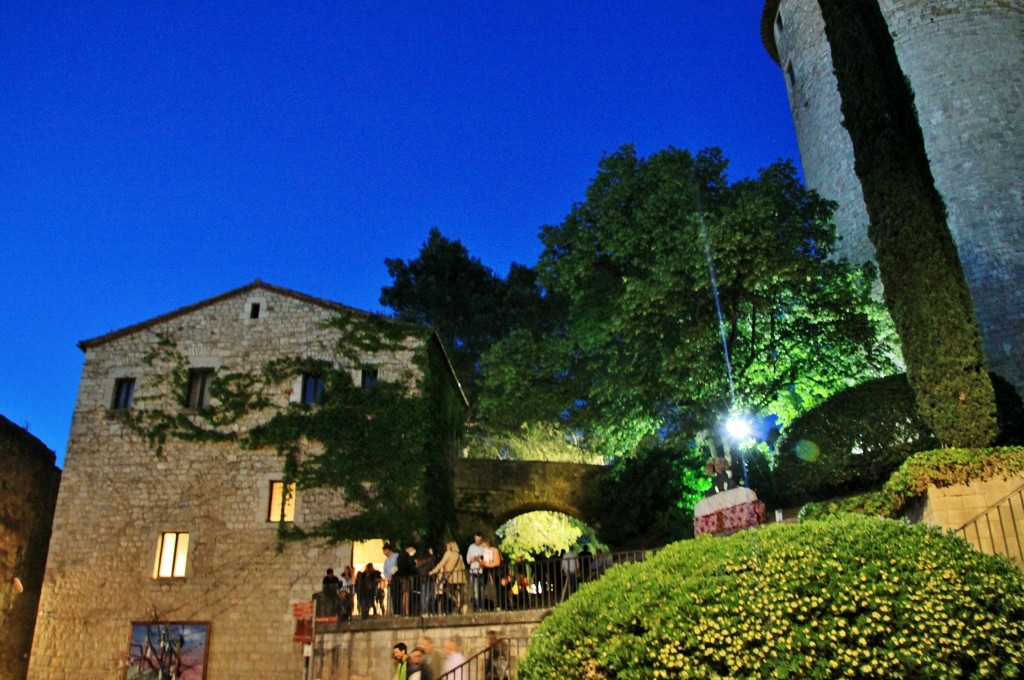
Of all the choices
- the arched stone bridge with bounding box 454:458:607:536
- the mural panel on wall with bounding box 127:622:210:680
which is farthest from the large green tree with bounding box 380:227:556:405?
the mural panel on wall with bounding box 127:622:210:680

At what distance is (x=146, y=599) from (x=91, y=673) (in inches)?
73.3

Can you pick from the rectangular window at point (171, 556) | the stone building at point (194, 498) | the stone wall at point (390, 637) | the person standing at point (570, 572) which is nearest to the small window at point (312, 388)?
the stone building at point (194, 498)

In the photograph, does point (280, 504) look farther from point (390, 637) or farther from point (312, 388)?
point (390, 637)

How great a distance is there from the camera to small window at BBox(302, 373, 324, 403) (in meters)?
19.5

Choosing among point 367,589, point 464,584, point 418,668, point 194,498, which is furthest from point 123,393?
point 418,668

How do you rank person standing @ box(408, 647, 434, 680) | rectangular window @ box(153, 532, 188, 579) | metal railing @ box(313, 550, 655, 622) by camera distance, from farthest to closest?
rectangular window @ box(153, 532, 188, 579) → metal railing @ box(313, 550, 655, 622) → person standing @ box(408, 647, 434, 680)

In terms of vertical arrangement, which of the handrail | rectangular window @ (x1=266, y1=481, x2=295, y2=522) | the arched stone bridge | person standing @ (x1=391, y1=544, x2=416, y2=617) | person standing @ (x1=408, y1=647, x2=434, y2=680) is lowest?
person standing @ (x1=408, y1=647, x2=434, y2=680)

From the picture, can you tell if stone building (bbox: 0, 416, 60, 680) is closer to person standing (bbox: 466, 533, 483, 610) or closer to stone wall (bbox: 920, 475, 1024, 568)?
person standing (bbox: 466, 533, 483, 610)

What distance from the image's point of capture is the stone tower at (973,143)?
18953 mm

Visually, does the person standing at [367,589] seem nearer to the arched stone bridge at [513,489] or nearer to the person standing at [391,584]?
the person standing at [391,584]

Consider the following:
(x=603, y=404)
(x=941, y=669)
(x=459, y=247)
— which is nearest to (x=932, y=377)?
(x=941, y=669)

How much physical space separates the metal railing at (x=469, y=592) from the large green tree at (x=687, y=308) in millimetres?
5731

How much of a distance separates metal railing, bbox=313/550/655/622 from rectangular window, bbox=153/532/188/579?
5046 mm

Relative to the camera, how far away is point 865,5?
51.1 feet
